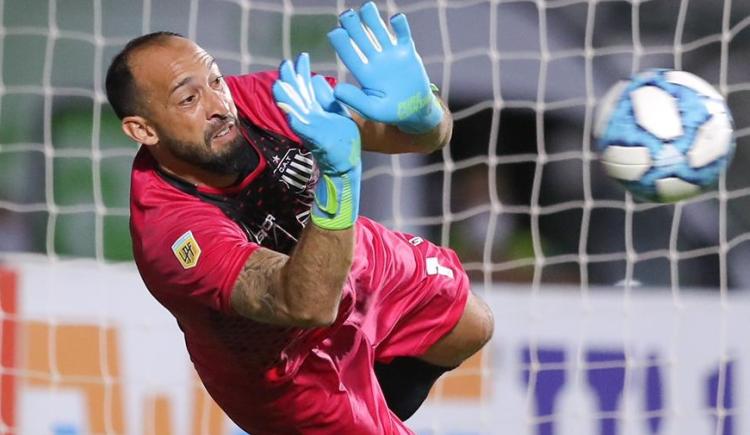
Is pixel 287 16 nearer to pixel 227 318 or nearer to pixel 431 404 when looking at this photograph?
pixel 431 404

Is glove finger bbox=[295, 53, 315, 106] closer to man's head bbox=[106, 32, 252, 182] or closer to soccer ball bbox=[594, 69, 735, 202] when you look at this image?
man's head bbox=[106, 32, 252, 182]

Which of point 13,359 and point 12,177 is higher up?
point 12,177

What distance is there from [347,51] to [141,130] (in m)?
0.58

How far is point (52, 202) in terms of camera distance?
486cm

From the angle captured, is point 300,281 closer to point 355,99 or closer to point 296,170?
point 355,99

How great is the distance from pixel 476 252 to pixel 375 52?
2.51m

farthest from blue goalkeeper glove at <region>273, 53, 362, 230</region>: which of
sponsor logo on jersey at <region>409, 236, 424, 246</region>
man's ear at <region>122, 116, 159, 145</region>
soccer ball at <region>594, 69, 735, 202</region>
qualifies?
sponsor logo on jersey at <region>409, 236, 424, 246</region>

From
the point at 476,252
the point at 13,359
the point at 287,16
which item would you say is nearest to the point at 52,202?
the point at 13,359

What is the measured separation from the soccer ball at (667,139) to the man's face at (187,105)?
858 mm

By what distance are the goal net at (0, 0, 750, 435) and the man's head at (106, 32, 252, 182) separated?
1.77 meters

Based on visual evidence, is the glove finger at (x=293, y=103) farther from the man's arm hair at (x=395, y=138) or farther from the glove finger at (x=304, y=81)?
the man's arm hair at (x=395, y=138)

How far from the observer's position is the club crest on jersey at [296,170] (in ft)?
9.52

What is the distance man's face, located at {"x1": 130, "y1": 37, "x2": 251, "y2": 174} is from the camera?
2773 mm

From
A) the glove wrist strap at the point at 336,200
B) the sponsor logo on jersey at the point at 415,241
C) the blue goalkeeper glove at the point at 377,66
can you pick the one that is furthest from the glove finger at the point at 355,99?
the sponsor logo on jersey at the point at 415,241
